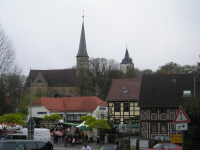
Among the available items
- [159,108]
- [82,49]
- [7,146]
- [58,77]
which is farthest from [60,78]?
[7,146]

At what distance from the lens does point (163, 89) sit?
4275 centimetres

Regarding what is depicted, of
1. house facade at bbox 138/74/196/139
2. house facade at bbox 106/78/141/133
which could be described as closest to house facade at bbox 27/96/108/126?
house facade at bbox 106/78/141/133

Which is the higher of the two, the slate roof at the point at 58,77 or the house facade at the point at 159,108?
the slate roof at the point at 58,77

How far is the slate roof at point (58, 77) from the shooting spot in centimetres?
13038

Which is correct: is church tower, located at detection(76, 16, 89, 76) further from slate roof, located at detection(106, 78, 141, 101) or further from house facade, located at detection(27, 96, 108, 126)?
slate roof, located at detection(106, 78, 141, 101)

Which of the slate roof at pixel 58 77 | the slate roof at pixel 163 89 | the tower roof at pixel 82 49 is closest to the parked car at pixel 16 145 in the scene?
the slate roof at pixel 163 89

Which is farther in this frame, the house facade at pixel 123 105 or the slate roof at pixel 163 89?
the house facade at pixel 123 105

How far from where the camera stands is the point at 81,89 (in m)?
80.8

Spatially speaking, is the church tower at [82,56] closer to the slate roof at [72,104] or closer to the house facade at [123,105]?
the slate roof at [72,104]

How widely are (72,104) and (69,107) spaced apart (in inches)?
29.6

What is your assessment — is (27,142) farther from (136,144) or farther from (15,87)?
(15,87)

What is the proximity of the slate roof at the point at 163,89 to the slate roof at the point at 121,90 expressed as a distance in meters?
8.00

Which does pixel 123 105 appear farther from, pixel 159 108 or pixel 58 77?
pixel 58 77

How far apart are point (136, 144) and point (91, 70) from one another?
50.6 m
